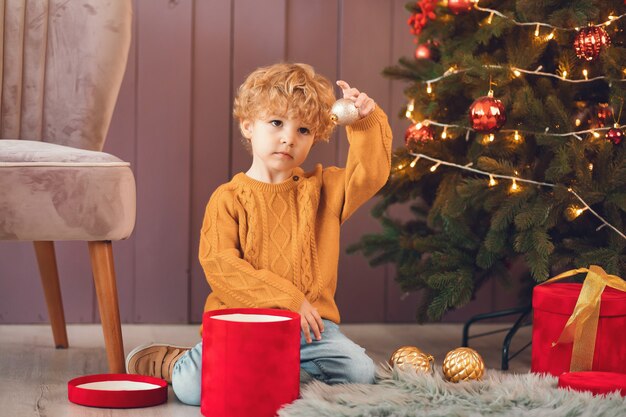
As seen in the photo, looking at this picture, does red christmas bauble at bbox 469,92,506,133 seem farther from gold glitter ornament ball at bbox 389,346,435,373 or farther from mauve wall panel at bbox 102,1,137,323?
mauve wall panel at bbox 102,1,137,323

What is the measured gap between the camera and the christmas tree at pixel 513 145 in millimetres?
1681

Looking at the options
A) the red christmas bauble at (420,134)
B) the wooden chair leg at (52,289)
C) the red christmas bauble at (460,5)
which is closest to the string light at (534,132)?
the red christmas bauble at (420,134)

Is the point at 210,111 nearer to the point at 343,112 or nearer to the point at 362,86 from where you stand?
the point at 362,86

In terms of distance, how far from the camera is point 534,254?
1691mm

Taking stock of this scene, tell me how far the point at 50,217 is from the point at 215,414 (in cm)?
45

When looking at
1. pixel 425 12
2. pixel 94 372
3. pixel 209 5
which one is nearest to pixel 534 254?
pixel 425 12

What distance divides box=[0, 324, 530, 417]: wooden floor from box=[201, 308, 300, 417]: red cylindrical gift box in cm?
13

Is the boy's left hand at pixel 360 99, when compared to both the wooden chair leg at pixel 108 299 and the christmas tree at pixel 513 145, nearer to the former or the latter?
the christmas tree at pixel 513 145

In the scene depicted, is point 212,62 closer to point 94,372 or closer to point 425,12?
point 425,12

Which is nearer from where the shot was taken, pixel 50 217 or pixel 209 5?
pixel 50 217

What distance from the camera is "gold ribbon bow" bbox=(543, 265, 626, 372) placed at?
1528mm

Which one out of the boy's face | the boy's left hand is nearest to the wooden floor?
the boy's face

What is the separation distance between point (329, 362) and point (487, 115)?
1.82 feet

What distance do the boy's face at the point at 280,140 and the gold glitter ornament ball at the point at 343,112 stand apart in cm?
11
